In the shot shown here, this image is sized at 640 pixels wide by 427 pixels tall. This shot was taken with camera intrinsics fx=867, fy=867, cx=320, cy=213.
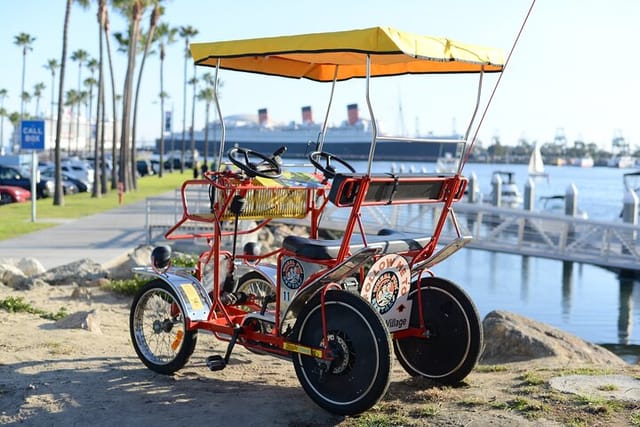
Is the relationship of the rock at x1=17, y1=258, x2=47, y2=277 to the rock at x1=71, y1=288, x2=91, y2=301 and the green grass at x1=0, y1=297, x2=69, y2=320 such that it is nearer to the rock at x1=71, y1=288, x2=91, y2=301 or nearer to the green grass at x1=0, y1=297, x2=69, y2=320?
the rock at x1=71, y1=288, x2=91, y2=301

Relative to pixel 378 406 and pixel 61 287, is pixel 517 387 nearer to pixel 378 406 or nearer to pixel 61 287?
pixel 378 406

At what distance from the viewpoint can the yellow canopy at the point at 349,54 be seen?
569 cm

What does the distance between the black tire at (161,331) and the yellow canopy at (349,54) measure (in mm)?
2008

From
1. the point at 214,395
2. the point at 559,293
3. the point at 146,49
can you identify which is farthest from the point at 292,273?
the point at 146,49

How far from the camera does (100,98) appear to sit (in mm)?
45344

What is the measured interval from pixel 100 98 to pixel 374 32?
41.7 meters

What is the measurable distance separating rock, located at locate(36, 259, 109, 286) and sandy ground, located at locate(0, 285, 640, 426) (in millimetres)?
5079

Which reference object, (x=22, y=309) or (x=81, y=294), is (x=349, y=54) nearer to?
(x=22, y=309)

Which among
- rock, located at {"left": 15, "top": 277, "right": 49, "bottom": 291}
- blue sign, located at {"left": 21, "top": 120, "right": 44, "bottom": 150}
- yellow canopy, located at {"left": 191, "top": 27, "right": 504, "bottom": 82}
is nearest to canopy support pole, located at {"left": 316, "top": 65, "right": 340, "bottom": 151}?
yellow canopy, located at {"left": 191, "top": 27, "right": 504, "bottom": 82}

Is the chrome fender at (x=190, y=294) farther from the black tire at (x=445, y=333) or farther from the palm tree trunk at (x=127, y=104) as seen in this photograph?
the palm tree trunk at (x=127, y=104)

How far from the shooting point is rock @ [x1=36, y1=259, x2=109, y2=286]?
13.4 metres

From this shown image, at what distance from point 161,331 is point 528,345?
157 inches

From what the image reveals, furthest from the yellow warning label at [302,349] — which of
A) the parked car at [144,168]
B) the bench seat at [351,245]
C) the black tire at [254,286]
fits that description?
the parked car at [144,168]

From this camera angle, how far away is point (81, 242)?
816 inches
